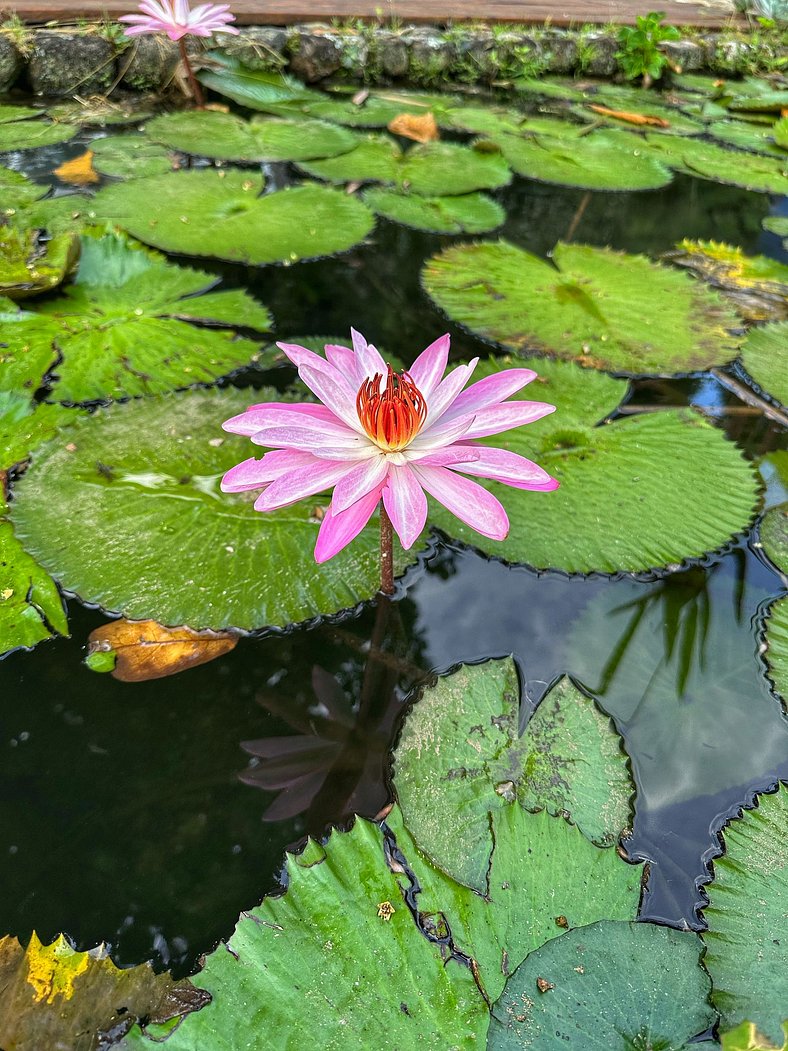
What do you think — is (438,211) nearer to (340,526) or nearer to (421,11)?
(340,526)

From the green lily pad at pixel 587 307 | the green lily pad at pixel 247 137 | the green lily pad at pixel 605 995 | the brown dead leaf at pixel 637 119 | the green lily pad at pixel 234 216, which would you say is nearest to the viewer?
the green lily pad at pixel 605 995

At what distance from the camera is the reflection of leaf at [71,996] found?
2.48ft

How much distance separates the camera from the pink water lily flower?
94 centimetres

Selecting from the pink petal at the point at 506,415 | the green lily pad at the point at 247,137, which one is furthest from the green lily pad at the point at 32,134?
the pink petal at the point at 506,415

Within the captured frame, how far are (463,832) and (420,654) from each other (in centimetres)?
35

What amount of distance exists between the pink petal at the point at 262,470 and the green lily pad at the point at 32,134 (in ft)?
8.92

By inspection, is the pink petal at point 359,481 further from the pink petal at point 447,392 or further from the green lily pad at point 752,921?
the green lily pad at point 752,921

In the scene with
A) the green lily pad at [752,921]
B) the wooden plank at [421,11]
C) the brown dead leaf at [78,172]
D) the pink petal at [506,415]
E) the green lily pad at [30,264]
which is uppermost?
the wooden plank at [421,11]

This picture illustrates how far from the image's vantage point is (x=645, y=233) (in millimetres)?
2822

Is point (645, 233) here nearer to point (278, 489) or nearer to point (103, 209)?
point (103, 209)

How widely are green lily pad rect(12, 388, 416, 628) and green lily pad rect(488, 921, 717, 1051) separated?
65cm

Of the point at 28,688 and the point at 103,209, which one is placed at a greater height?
the point at 103,209

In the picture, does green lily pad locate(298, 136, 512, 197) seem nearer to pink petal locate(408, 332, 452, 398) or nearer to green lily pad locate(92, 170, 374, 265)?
green lily pad locate(92, 170, 374, 265)

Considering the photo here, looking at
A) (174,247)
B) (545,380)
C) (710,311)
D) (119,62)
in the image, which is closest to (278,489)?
(545,380)
